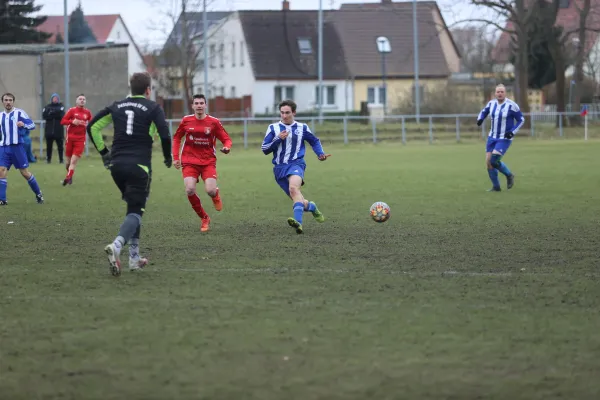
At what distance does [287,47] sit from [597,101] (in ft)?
63.2

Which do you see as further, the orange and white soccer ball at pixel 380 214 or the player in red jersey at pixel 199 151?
the orange and white soccer ball at pixel 380 214

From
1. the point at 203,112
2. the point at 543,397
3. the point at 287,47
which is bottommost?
the point at 543,397

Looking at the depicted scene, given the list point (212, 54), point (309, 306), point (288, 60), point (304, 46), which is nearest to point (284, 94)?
point (288, 60)

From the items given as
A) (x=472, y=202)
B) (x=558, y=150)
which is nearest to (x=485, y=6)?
(x=558, y=150)

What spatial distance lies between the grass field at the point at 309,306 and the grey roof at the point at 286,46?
165 feet

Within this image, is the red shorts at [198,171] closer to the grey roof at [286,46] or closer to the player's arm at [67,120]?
the player's arm at [67,120]

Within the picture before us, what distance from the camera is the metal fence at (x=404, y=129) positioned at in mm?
42500

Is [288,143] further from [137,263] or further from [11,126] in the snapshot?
[11,126]

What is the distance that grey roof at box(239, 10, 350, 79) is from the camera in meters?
65.9

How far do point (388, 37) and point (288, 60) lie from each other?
718 centimetres

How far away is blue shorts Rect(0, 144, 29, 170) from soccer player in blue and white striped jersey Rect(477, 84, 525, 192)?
8.00 meters

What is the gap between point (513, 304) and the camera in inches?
302

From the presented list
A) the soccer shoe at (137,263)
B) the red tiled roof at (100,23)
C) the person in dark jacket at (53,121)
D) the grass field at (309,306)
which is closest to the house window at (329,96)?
the red tiled roof at (100,23)

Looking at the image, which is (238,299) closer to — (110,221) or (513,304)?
(513,304)
